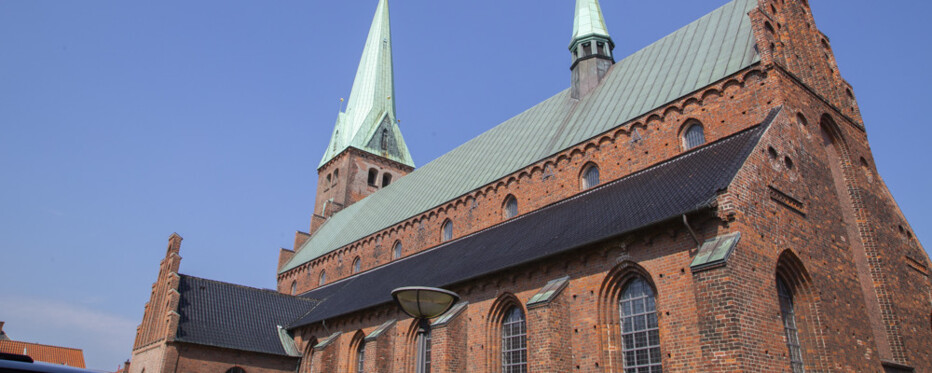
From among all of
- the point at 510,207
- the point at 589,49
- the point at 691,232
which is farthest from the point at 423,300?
the point at 589,49

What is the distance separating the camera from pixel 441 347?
1797 centimetres

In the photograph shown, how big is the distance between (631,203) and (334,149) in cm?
3677

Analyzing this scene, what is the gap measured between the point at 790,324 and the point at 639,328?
10.7 feet

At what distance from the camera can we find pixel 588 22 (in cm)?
2730

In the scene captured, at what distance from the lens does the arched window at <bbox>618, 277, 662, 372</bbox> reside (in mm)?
13734

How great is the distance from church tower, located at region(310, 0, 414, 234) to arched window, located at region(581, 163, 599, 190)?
2713 centimetres

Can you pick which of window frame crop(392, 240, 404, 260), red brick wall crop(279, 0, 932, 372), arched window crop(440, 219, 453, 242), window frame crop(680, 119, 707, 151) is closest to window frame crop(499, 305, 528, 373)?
red brick wall crop(279, 0, 932, 372)

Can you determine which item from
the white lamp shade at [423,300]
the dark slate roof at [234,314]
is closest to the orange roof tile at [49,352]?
the dark slate roof at [234,314]

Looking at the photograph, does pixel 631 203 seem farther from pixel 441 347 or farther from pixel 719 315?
pixel 441 347

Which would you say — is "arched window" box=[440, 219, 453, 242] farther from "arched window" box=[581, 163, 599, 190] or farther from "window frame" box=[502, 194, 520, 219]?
"arched window" box=[581, 163, 599, 190]

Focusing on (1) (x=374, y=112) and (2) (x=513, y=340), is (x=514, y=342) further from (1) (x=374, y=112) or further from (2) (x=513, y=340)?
(1) (x=374, y=112)

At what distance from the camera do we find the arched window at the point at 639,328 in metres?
13.7

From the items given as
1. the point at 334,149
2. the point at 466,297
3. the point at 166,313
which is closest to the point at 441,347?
the point at 466,297

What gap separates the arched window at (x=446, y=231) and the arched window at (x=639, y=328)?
12.4m
